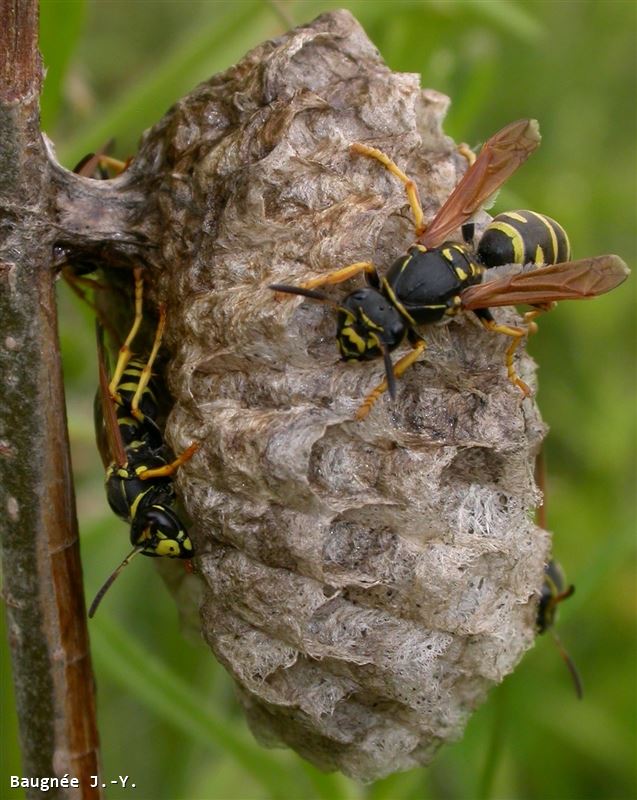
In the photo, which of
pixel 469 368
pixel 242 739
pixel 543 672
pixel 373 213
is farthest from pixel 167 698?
pixel 543 672

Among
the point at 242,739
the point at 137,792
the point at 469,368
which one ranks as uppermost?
the point at 469,368

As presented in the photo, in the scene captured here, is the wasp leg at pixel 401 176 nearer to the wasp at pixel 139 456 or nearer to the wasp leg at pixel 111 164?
the wasp at pixel 139 456

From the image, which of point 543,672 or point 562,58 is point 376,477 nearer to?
point 543,672

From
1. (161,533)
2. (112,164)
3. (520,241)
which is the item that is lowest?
(161,533)

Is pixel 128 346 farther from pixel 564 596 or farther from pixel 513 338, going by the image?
pixel 564 596

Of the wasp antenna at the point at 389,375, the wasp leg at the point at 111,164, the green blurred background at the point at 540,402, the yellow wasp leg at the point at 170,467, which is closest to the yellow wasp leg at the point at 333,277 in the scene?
the wasp antenna at the point at 389,375

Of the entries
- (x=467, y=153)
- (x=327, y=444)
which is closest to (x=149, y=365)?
(x=327, y=444)

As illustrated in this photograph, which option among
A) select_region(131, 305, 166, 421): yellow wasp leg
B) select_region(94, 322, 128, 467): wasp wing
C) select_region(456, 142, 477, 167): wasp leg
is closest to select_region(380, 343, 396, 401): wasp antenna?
select_region(131, 305, 166, 421): yellow wasp leg
